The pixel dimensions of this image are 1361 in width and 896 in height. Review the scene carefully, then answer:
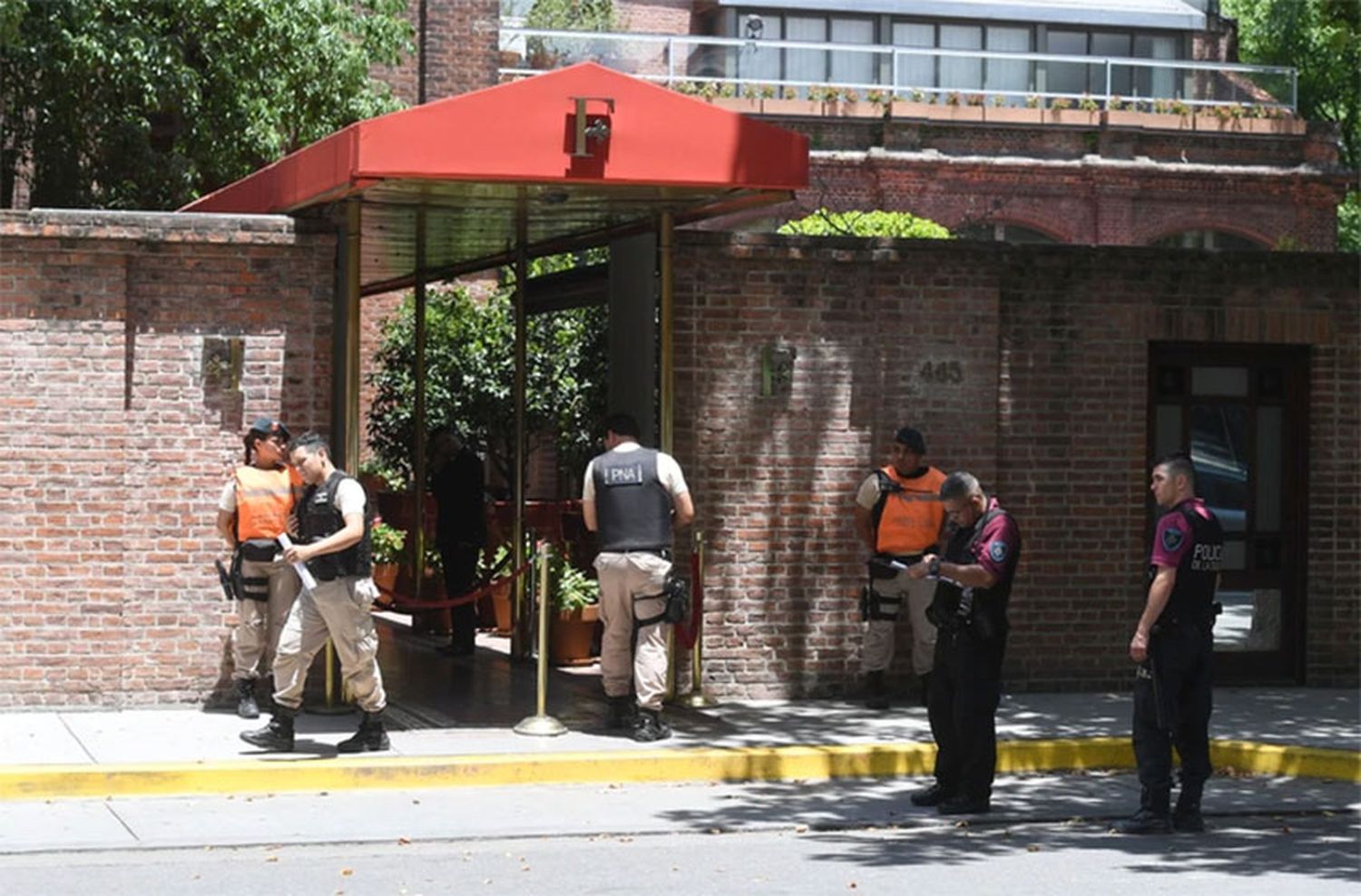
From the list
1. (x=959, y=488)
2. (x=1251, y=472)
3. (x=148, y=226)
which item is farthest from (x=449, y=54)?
(x=959, y=488)

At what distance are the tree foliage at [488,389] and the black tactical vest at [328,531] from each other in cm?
991

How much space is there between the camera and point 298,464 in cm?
1262

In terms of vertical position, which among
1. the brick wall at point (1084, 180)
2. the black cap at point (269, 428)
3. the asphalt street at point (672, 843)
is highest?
the brick wall at point (1084, 180)

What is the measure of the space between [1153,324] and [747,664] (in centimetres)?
385

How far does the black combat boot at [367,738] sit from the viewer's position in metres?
12.8

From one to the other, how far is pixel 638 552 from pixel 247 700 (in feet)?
8.75

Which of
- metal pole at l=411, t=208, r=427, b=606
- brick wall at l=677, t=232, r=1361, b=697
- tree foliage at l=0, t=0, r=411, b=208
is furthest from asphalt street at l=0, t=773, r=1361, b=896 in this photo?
tree foliage at l=0, t=0, r=411, b=208

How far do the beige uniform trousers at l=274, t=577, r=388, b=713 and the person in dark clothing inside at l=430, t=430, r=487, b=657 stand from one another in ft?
17.4

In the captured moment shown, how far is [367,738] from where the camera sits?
42.2 ft

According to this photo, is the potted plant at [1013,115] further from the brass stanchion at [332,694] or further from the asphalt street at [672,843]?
the asphalt street at [672,843]

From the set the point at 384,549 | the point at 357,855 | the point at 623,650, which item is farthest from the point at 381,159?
the point at 384,549

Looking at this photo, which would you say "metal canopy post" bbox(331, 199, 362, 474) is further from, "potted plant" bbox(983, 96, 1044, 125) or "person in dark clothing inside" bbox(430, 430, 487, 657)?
"potted plant" bbox(983, 96, 1044, 125)

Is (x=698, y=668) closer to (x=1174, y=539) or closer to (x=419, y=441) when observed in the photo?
(x=1174, y=539)

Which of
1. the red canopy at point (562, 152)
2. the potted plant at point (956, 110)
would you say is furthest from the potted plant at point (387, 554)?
the potted plant at point (956, 110)
